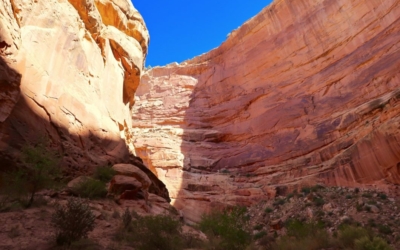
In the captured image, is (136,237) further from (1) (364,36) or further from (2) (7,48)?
(1) (364,36)

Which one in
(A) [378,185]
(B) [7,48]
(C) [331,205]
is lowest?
(C) [331,205]

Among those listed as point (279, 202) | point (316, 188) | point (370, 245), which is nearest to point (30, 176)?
point (370, 245)

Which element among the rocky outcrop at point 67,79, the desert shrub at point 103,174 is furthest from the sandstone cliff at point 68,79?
the desert shrub at point 103,174

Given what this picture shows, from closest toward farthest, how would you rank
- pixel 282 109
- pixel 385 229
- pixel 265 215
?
1. pixel 385 229
2. pixel 265 215
3. pixel 282 109

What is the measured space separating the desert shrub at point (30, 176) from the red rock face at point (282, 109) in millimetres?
12765

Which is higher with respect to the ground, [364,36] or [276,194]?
[364,36]

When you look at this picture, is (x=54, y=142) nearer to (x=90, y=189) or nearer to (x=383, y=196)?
(x=90, y=189)

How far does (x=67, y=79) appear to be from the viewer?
14664 millimetres

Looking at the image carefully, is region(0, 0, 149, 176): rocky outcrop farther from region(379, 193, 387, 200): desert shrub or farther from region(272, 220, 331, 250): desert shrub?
region(379, 193, 387, 200): desert shrub

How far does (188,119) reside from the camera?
33.8 metres

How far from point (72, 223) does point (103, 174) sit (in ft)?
20.2

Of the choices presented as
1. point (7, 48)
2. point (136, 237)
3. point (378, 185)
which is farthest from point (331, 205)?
point (7, 48)

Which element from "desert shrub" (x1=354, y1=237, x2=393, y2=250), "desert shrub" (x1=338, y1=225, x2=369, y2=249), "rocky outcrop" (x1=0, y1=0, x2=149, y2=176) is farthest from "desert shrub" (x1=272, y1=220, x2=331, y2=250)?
"rocky outcrop" (x1=0, y1=0, x2=149, y2=176)

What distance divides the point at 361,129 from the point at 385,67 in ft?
17.6
